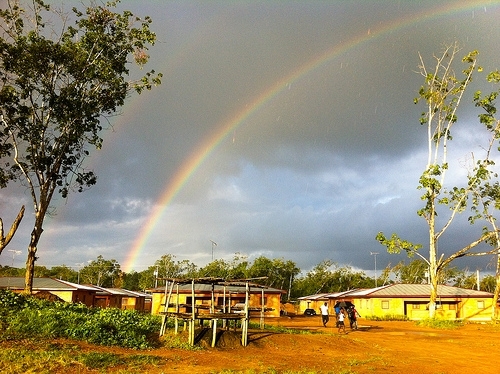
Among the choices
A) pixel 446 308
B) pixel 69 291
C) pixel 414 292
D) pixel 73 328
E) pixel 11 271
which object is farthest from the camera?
pixel 11 271

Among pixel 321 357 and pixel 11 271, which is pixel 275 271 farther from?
pixel 321 357

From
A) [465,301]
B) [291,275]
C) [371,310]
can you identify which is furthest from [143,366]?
[291,275]

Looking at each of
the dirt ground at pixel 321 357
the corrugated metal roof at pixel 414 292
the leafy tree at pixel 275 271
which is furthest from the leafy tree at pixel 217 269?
the dirt ground at pixel 321 357

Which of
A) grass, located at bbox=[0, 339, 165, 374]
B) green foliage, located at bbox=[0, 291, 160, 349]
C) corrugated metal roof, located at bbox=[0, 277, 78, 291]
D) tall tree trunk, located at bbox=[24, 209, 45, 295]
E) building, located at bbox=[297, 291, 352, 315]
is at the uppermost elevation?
tall tree trunk, located at bbox=[24, 209, 45, 295]

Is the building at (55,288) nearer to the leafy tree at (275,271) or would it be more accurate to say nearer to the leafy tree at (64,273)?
the leafy tree at (275,271)

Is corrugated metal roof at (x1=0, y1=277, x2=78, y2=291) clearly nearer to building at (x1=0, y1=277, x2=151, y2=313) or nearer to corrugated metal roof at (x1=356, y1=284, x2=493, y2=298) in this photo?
building at (x1=0, y1=277, x2=151, y2=313)

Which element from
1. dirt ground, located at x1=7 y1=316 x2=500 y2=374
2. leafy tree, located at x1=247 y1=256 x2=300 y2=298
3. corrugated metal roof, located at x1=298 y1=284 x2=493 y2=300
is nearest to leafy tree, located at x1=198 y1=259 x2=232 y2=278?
leafy tree, located at x1=247 y1=256 x2=300 y2=298

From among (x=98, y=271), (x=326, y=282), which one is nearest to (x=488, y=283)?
(x=326, y=282)

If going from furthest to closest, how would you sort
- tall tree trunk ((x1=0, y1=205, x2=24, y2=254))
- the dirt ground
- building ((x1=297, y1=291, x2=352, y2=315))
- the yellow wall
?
1. building ((x1=297, y1=291, x2=352, y2=315))
2. the yellow wall
3. tall tree trunk ((x1=0, y1=205, x2=24, y2=254))
4. the dirt ground

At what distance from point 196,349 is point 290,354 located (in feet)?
12.0

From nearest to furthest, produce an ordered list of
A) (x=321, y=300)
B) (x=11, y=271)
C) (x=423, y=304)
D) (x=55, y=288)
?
(x=55, y=288) < (x=423, y=304) < (x=321, y=300) < (x=11, y=271)

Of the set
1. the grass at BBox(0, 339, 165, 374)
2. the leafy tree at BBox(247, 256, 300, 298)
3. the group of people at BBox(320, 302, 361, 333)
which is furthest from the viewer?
the leafy tree at BBox(247, 256, 300, 298)

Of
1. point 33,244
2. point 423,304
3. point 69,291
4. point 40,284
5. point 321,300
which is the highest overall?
point 33,244

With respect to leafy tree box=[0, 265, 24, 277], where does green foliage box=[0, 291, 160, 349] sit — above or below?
below
